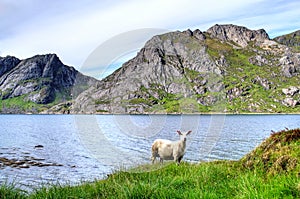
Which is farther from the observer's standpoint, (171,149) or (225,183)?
(171,149)

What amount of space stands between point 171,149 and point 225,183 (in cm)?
1038

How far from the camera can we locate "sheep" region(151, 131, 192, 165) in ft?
62.4

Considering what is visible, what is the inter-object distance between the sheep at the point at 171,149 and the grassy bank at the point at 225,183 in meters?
4.54

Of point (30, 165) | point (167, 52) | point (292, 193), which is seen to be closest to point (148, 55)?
point (167, 52)

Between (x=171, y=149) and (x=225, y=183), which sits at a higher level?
(x=225, y=183)

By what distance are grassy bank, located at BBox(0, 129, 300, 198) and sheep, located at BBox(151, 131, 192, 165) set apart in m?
4.54

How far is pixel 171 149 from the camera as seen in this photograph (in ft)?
64.2

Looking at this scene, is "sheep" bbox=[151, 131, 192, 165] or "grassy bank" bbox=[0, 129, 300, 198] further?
"sheep" bbox=[151, 131, 192, 165]

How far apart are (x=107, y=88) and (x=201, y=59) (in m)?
5.59

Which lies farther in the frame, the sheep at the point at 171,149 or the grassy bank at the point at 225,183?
the sheep at the point at 171,149

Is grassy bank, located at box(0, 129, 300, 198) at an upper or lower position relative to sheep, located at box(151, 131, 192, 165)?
upper

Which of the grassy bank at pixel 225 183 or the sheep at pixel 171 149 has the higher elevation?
the grassy bank at pixel 225 183

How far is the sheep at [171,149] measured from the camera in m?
19.0

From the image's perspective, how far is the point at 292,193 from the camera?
6531 mm
